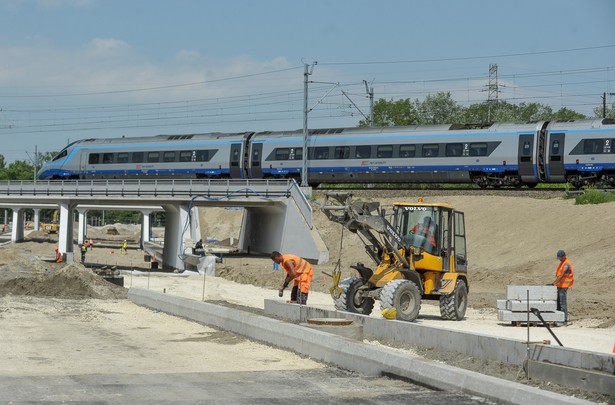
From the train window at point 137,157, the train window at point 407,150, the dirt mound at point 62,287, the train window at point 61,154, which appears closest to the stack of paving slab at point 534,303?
the dirt mound at point 62,287

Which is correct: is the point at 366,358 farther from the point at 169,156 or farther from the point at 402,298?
the point at 169,156

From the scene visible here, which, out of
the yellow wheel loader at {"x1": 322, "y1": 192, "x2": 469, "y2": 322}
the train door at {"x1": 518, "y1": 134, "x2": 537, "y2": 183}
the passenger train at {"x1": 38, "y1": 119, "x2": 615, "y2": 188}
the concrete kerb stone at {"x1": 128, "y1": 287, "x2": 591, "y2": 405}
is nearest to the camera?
the concrete kerb stone at {"x1": 128, "y1": 287, "x2": 591, "y2": 405}

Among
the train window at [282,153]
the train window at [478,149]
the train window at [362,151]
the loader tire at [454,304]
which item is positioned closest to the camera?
the loader tire at [454,304]

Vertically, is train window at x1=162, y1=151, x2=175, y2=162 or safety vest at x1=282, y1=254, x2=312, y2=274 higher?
train window at x1=162, y1=151, x2=175, y2=162

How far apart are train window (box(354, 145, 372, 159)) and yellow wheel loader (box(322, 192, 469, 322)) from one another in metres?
31.1

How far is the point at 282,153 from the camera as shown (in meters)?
56.9

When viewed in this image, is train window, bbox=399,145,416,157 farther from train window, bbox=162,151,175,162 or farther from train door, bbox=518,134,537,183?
train window, bbox=162,151,175,162

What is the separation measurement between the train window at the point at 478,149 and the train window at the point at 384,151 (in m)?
4.85

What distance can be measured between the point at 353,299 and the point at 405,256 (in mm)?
1386

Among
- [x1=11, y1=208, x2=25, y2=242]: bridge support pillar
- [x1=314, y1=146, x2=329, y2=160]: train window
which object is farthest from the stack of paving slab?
[x1=11, y1=208, x2=25, y2=242]: bridge support pillar

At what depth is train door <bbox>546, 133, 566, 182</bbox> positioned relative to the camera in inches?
1795

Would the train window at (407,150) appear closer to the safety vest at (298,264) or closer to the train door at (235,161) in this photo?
the train door at (235,161)

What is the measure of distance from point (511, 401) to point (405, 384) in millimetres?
1971

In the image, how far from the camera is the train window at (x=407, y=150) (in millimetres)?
51188
